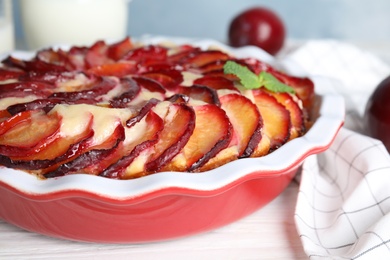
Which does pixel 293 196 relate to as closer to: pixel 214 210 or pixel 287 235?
pixel 287 235

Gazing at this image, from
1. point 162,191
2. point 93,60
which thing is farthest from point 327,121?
point 93,60

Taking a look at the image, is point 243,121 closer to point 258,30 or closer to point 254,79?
point 254,79

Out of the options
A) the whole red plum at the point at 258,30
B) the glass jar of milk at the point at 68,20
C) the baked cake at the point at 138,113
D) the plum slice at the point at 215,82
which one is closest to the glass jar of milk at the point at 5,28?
the glass jar of milk at the point at 68,20

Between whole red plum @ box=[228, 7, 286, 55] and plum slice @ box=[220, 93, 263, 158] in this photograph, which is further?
whole red plum @ box=[228, 7, 286, 55]

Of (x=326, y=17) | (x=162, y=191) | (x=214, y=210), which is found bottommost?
(x=326, y=17)

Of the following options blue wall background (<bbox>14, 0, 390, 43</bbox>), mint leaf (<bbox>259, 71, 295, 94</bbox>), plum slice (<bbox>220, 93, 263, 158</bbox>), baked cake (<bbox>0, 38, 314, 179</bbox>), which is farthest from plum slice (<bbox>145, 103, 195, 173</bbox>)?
blue wall background (<bbox>14, 0, 390, 43</bbox>)

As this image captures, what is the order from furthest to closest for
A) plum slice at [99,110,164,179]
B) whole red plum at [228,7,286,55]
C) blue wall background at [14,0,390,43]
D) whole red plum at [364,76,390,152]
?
1. blue wall background at [14,0,390,43]
2. whole red plum at [228,7,286,55]
3. whole red plum at [364,76,390,152]
4. plum slice at [99,110,164,179]

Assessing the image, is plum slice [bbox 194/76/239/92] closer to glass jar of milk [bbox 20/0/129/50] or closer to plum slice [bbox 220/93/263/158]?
plum slice [bbox 220/93/263/158]
